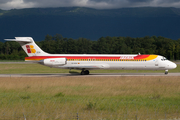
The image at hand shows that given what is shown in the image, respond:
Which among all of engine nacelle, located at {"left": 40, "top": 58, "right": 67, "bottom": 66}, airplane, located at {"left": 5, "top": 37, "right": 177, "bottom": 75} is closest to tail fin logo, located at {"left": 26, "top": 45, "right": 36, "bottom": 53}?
airplane, located at {"left": 5, "top": 37, "right": 177, "bottom": 75}

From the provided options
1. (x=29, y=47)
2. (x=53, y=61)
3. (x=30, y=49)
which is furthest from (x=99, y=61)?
(x=29, y=47)

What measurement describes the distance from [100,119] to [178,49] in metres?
81.9

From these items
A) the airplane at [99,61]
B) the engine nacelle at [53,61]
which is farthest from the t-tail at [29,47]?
the engine nacelle at [53,61]

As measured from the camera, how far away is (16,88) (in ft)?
67.9

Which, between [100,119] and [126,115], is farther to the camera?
[126,115]

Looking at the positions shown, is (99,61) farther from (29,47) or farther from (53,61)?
(29,47)

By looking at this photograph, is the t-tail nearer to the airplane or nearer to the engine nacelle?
the airplane

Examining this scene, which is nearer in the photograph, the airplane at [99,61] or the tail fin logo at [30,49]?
the airplane at [99,61]

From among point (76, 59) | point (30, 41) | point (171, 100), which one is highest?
point (30, 41)

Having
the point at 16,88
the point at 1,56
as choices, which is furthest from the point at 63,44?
the point at 16,88

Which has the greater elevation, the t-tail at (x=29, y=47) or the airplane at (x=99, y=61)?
the t-tail at (x=29, y=47)

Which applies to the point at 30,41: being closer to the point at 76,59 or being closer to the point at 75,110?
the point at 76,59

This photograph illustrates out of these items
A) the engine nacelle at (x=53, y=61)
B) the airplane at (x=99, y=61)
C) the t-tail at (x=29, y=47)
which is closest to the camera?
the engine nacelle at (x=53, y=61)

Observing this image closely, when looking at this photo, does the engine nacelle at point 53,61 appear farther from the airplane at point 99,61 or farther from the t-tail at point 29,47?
the t-tail at point 29,47
